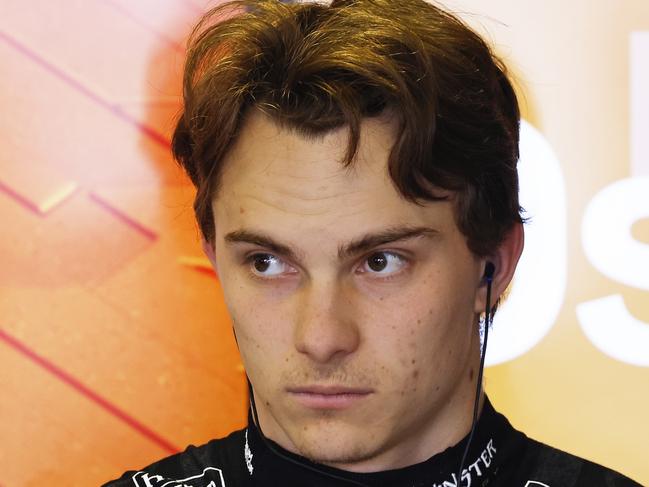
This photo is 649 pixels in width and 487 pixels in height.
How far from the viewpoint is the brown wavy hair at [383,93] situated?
1.60m

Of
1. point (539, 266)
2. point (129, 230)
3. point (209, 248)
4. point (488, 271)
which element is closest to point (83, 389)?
point (129, 230)

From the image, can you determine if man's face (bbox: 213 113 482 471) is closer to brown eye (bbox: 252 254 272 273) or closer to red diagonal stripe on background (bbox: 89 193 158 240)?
brown eye (bbox: 252 254 272 273)

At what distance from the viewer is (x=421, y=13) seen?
1.75 m

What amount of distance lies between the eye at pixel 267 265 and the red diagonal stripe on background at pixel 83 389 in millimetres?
990

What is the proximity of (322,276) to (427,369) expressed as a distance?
0.20 m

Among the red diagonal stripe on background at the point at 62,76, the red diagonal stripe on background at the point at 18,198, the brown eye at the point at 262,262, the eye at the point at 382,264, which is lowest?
the red diagonal stripe on background at the point at 18,198

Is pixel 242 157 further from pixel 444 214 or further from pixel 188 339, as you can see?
A: pixel 188 339

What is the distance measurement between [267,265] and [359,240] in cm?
15

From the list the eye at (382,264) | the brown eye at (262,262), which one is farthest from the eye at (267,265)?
the eye at (382,264)

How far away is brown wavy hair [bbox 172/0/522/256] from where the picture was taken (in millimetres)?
1599

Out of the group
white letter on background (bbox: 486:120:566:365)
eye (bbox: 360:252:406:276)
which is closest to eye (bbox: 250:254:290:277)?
eye (bbox: 360:252:406:276)

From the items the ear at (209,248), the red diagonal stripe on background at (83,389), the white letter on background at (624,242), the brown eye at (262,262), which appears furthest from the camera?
the red diagonal stripe on background at (83,389)

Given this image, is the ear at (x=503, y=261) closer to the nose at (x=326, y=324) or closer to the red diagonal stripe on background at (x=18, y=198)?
the nose at (x=326, y=324)

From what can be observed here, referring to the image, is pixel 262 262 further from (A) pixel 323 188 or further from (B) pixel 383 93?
(B) pixel 383 93
